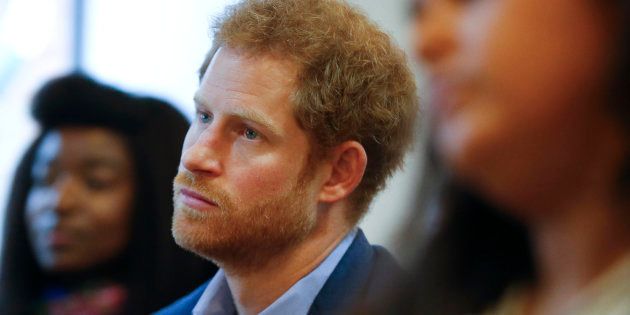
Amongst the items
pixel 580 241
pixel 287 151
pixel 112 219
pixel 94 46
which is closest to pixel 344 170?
pixel 287 151

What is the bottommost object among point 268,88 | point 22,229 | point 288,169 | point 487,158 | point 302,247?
point 22,229

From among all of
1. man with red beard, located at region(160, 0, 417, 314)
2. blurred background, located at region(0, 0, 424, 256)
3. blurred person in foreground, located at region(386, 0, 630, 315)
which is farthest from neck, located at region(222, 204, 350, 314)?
blurred background, located at region(0, 0, 424, 256)

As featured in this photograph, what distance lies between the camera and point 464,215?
67 cm

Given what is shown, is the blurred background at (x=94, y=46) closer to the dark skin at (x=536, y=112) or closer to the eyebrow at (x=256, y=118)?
the eyebrow at (x=256, y=118)

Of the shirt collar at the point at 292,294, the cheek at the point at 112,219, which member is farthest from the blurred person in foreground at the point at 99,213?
the shirt collar at the point at 292,294

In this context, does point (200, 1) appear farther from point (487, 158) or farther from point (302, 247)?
point (487, 158)

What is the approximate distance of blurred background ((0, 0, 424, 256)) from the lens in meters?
3.29

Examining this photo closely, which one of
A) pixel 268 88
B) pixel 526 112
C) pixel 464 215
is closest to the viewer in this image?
pixel 526 112

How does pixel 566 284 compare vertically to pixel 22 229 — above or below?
above

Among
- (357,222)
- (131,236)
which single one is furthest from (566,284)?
(131,236)

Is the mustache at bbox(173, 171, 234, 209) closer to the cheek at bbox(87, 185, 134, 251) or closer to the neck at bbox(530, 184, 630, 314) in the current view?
the cheek at bbox(87, 185, 134, 251)

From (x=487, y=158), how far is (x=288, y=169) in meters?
1.03

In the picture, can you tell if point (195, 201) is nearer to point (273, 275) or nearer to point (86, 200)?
point (273, 275)

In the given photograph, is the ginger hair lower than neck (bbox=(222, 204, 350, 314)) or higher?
higher
